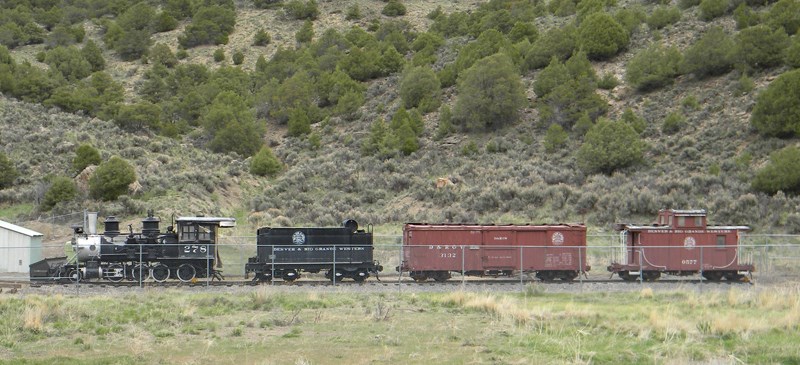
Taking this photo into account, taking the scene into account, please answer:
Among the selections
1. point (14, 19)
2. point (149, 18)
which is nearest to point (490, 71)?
point (149, 18)

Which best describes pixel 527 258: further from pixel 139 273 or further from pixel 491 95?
pixel 491 95

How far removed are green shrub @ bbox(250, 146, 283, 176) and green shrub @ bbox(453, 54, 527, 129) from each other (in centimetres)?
1565

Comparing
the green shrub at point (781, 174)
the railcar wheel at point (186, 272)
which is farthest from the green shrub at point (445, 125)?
the railcar wheel at point (186, 272)

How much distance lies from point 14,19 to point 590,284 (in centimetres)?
9515

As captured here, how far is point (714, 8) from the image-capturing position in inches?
2879

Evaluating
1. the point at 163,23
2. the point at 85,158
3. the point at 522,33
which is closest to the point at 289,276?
the point at 85,158

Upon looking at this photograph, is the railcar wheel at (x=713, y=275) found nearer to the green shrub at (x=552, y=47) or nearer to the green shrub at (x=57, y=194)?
the green shrub at (x=57, y=194)

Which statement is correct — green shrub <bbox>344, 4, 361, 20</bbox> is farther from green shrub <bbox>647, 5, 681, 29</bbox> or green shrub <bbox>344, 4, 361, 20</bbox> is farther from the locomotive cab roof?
the locomotive cab roof

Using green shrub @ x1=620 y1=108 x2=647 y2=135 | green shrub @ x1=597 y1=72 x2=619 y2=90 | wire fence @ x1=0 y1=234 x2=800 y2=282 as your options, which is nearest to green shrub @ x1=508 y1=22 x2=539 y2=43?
green shrub @ x1=597 y1=72 x2=619 y2=90

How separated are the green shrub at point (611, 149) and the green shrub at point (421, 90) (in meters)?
19.5

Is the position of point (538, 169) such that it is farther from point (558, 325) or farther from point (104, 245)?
point (558, 325)

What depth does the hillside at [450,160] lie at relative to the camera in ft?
168

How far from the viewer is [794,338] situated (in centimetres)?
1984

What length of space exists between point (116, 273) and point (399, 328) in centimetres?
1550
